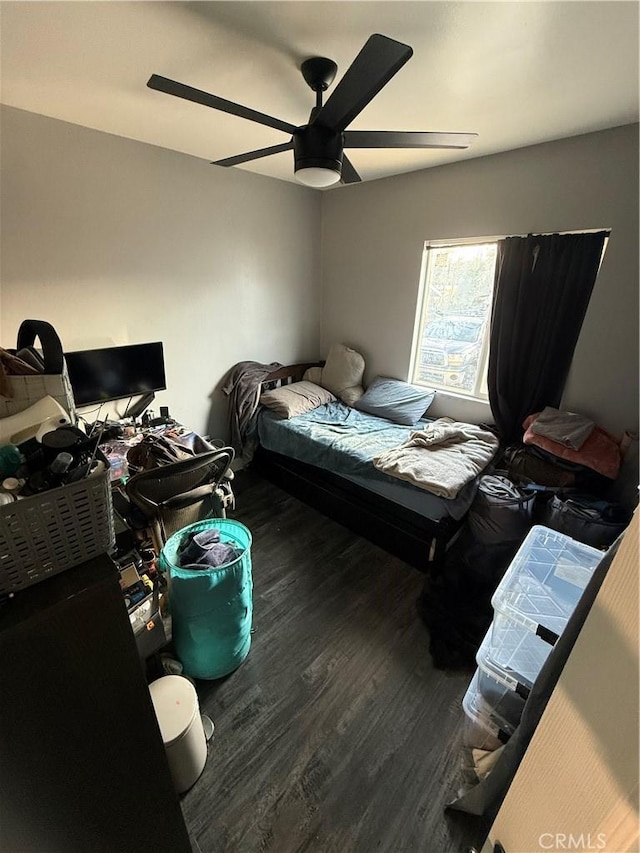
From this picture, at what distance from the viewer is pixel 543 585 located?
1.37 m

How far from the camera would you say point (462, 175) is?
2656 millimetres

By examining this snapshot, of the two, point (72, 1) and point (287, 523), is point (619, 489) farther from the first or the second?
point (72, 1)

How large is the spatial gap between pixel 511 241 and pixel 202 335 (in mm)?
2380

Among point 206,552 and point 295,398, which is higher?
point 295,398

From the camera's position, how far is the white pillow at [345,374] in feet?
11.6

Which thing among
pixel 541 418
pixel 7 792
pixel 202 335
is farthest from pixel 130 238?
pixel 541 418

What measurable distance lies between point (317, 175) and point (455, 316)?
76.5 inches

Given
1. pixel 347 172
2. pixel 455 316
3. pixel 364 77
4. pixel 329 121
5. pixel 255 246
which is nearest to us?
pixel 364 77

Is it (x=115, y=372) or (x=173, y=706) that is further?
(x=115, y=372)

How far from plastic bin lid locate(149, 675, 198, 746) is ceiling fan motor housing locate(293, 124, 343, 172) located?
1981mm

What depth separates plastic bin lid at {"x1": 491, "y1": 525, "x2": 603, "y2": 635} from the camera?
4.11 ft

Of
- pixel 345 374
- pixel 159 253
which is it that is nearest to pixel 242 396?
pixel 345 374

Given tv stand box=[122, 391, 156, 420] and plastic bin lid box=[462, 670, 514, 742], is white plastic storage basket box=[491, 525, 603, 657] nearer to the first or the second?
plastic bin lid box=[462, 670, 514, 742]

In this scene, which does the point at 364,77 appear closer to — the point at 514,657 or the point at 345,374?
the point at 514,657
